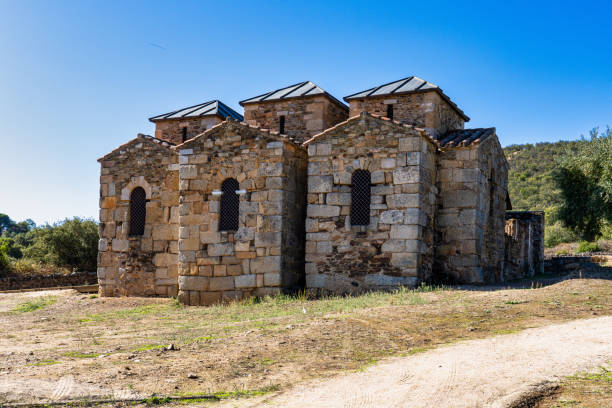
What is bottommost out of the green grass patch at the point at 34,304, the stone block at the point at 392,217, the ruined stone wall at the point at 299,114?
the green grass patch at the point at 34,304

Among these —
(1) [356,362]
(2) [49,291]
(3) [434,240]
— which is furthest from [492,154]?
(2) [49,291]

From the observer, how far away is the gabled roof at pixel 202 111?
1883cm

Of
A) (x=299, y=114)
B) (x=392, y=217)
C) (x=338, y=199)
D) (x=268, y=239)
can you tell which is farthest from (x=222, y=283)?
(x=299, y=114)

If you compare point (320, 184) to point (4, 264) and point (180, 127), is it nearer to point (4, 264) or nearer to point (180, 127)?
point (180, 127)

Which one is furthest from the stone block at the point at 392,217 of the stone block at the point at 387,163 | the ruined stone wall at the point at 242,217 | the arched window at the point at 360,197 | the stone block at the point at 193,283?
the stone block at the point at 193,283

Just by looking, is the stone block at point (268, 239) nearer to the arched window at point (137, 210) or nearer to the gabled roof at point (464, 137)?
the arched window at point (137, 210)

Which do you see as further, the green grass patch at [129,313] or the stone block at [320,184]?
the stone block at [320,184]

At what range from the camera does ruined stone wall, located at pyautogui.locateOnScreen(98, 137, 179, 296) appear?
1611 cm

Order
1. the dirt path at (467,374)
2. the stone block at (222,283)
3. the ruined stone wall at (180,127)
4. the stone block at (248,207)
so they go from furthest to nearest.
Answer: the ruined stone wall at (180,127) → the stone block at (222,283) → the stone block at (248,207) → the dirt path at (467,374)

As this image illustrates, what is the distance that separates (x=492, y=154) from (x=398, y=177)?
4299 mm

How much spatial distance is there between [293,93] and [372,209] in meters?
5.68

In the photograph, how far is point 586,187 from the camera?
28.0 meters

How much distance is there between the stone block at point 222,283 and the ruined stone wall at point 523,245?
887 cm

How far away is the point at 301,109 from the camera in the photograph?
1739cm
